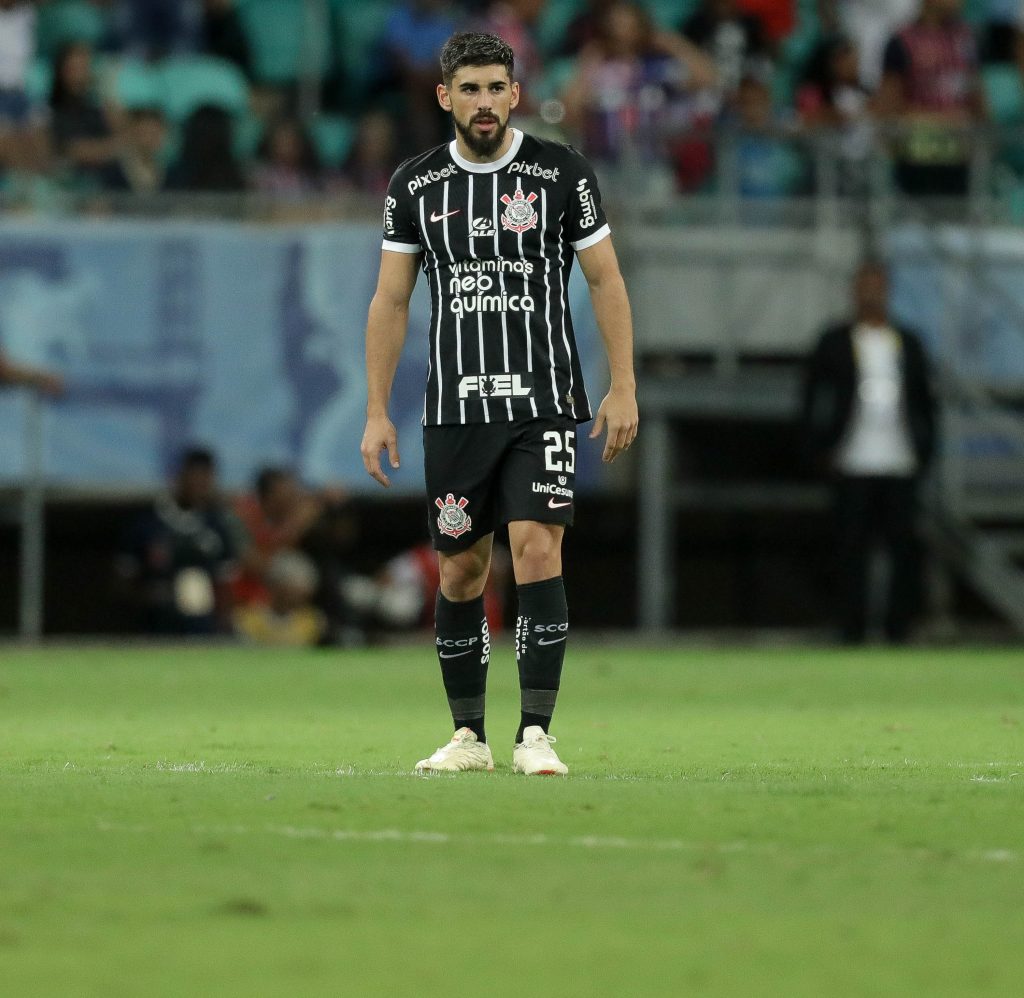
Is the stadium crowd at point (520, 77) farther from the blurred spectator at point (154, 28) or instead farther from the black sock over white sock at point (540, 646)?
the black sock over white sock at point (540, 646)

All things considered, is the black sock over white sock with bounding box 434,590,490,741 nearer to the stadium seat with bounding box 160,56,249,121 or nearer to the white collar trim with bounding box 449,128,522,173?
the white collar trim with bounding box 449,128,522,173

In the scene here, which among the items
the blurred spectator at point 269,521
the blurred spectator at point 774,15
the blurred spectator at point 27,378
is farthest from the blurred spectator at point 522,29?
the blurred spectator at point 27,378

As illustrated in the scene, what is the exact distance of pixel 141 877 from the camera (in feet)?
16.9

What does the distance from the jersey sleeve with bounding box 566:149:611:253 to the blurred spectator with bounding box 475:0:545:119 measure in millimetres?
10552

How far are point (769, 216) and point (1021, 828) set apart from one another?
38.7ft

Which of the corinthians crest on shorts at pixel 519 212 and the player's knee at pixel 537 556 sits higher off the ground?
the corinthians crest on shorts at pixel 519 212

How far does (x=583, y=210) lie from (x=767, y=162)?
10070 millimetres

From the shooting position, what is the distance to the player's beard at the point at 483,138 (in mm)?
7465

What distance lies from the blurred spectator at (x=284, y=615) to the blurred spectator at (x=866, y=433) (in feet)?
12.1

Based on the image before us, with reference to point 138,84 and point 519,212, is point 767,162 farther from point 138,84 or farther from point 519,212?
point 519,212

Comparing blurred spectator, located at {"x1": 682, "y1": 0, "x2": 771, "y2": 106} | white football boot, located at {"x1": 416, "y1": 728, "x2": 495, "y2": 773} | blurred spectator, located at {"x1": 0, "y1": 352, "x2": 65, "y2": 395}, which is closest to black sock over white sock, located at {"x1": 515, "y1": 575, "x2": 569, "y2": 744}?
white football boot, located at {"x1": 416, "y1": 728, "x2": 495, "y2": 773}

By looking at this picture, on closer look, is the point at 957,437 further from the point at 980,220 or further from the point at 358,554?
the point at 358,554

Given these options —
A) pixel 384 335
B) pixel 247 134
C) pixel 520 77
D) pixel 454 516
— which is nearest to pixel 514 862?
pixel 454 516

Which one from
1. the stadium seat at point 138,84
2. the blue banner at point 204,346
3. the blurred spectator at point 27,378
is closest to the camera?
the blurred spectator at point 27,378
